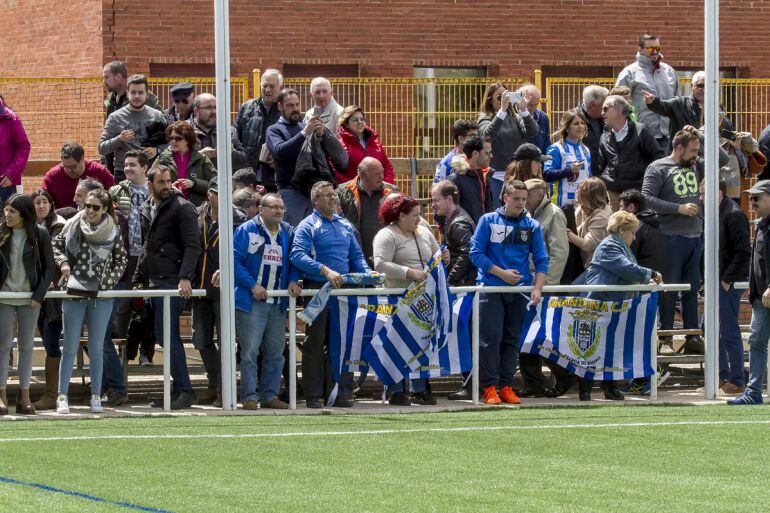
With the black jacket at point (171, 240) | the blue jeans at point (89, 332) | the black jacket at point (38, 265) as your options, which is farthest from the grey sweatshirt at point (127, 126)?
the blue jeans at point (89, 332)

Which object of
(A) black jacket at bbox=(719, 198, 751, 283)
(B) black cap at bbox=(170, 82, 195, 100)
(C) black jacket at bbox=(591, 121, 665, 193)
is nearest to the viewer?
(A) black jacket at bbox=(719, 198, 751, 283)

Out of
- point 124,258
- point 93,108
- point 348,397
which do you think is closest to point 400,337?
point 348,397

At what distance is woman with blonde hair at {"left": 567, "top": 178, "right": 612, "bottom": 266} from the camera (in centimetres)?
1509

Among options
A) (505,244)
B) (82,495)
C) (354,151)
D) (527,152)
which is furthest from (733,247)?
(82,495)

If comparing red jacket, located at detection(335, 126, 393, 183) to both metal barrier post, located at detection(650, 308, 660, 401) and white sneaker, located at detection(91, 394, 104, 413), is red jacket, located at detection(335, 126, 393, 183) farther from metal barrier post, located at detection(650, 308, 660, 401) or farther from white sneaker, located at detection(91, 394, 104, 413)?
white sneaker, located at detection(91, 394, 104, 413)

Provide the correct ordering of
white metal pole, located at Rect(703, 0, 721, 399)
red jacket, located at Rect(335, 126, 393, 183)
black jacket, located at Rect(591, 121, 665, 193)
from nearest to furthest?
white metal pole, located at Rect(703, 0, 721, 399) → red jacket, located at Rect(335, 126, 393, 183) → black jacket, located at Rect(591, 121, 665, 193)

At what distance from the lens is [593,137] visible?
680 inches

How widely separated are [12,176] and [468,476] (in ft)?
25.3

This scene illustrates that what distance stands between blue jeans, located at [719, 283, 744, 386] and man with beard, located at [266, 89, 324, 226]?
163 inches

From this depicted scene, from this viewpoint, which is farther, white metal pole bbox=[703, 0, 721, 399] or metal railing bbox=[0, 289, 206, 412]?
white metal pole bbox=[703, 0, 721, 399]

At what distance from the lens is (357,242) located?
14.4m

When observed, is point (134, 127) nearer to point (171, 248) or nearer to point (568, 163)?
point (171, 248)

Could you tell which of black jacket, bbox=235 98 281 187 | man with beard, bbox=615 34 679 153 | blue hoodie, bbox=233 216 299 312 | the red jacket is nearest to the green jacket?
black jacket, bbox=235 98 281 187

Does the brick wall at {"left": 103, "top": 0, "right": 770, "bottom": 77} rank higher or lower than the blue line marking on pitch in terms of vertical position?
higher
